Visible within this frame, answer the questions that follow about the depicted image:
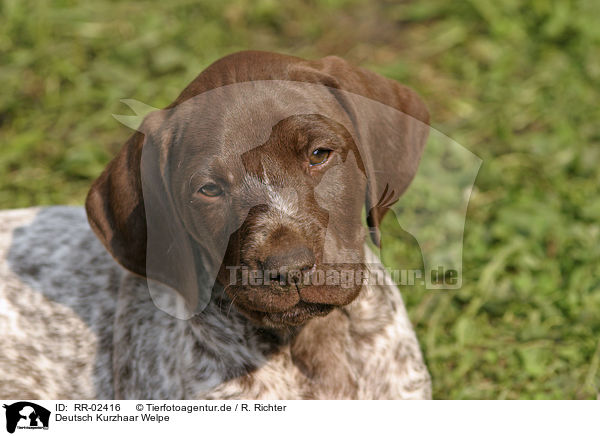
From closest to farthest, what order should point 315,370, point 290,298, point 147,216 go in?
1. point 290,298
2. point 147,216
3. point 315,370

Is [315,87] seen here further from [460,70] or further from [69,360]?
[460,70]

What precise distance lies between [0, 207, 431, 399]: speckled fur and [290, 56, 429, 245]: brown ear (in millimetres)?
540

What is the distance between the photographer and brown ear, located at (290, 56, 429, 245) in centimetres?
427

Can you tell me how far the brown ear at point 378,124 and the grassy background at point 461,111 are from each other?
5.51 feet

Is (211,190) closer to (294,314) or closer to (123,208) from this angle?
(123,208)

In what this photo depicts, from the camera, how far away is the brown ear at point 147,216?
4.27 meters

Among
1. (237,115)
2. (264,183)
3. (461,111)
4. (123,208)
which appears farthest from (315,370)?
(461,111)

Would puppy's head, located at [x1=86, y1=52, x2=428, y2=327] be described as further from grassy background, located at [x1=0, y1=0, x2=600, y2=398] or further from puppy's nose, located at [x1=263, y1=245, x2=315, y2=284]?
grassy background, located at [x1=0, y1=0, x2=600, y2=398]

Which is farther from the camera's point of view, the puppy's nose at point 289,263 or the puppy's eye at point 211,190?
the puppy's eye at point 211,190

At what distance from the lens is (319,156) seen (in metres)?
4.03
